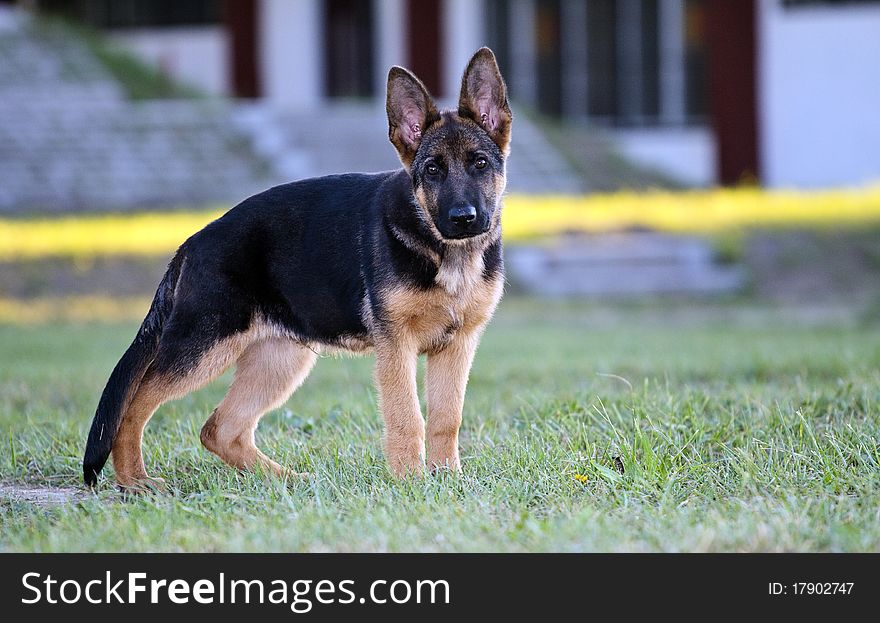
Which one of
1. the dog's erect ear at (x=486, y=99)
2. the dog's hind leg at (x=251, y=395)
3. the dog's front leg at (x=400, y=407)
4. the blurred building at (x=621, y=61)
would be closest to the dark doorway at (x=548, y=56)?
the blurred building at (x=621, y=61)

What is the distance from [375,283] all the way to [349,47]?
19150 mm

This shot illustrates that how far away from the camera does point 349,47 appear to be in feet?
77.7

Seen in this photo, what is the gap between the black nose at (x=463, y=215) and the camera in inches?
203

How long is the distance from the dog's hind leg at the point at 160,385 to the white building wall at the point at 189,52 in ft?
60.3

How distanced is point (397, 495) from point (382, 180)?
1575 millimetres

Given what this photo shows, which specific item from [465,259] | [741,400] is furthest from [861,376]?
[465,259]

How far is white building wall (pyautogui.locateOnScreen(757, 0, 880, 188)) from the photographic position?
68.0 feet

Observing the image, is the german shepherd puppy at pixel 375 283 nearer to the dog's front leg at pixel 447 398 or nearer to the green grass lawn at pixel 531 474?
the dog's front leg at pixel 447 398

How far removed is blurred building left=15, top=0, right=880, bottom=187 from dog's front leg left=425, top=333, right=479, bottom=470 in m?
15.8

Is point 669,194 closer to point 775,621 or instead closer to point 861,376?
point 861,376

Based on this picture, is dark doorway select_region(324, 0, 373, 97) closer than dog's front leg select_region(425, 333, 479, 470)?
No

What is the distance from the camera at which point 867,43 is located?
20.7 metres

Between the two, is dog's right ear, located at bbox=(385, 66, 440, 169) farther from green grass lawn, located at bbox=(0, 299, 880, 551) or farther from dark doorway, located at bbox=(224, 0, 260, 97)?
dark doorway, located at bbox=(224, 0, 260, 97)

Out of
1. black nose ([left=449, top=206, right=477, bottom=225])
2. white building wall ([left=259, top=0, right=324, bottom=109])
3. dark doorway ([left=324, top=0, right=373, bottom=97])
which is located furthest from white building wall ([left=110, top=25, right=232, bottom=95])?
black nose ([left=449, top=206, right=477, bottom=225])
